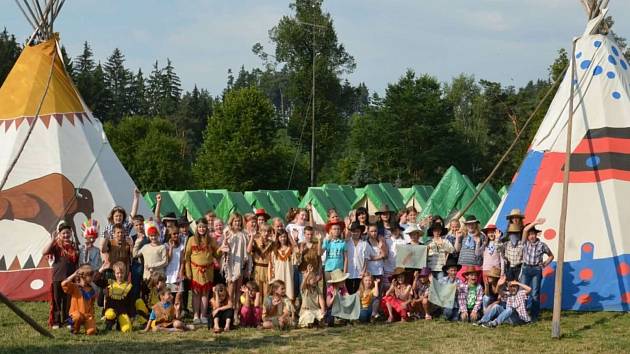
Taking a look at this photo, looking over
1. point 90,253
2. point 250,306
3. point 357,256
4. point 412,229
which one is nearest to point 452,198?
point 412,229

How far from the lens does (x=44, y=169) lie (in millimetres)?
11906

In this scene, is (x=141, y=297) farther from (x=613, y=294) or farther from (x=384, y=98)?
(x=384, y=98)

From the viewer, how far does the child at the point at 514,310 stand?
910 centimetres

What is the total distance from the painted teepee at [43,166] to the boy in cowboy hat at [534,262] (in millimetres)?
6283

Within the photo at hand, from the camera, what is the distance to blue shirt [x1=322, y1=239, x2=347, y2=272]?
9492 mm

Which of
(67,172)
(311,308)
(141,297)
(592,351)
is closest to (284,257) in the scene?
(311,308)

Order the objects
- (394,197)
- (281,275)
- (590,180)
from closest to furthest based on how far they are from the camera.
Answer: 1. (281,275)
2. (590,180)
3. (394,197)

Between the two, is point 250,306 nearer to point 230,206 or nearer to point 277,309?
point 277,309

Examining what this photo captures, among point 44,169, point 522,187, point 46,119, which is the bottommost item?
point 522,187

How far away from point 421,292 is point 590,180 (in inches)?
113

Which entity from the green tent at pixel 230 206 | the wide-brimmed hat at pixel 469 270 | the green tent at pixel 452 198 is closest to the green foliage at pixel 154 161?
the green tent at pixel 230 206

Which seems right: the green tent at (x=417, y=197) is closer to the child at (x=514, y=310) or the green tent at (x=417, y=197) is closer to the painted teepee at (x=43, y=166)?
the painted teepee at (x=43, y=166)

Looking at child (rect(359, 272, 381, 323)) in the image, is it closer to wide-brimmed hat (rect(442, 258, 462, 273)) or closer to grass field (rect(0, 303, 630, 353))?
grass field (rect(0, 303, 630, 353))

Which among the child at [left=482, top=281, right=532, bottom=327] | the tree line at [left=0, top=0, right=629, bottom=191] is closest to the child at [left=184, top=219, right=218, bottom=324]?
the child at [left=482, top=281, right=532, bottom=327]
